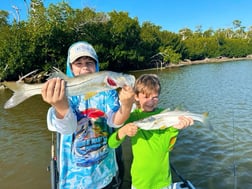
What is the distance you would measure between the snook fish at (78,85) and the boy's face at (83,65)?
1.65ft

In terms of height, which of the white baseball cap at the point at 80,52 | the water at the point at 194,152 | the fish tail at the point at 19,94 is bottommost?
the water at the point at 194,152

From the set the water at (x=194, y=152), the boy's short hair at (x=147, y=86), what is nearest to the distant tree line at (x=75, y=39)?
the water at (x=194, y=152)

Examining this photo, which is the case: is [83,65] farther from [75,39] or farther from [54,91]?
[75,39]

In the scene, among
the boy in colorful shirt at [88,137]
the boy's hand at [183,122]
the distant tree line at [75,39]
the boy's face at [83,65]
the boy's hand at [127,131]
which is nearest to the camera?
the boy in colorful shirt at [88,137]

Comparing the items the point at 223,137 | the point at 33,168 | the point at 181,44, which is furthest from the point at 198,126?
the point at 181,44

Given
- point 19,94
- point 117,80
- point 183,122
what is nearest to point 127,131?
point 183,122

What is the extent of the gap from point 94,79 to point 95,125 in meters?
0.64

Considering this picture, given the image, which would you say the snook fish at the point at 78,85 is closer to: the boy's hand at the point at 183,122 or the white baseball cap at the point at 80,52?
the white baseball cap at the point at 80,52

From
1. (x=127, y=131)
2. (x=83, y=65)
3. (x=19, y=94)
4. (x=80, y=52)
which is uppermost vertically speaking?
(x=80, y=52)

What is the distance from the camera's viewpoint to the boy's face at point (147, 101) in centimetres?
319

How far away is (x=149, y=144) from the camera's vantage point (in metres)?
3.06

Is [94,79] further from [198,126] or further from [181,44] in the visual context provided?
[181,44]

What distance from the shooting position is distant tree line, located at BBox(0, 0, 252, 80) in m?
31.0

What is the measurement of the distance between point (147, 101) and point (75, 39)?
3689 centimetres
